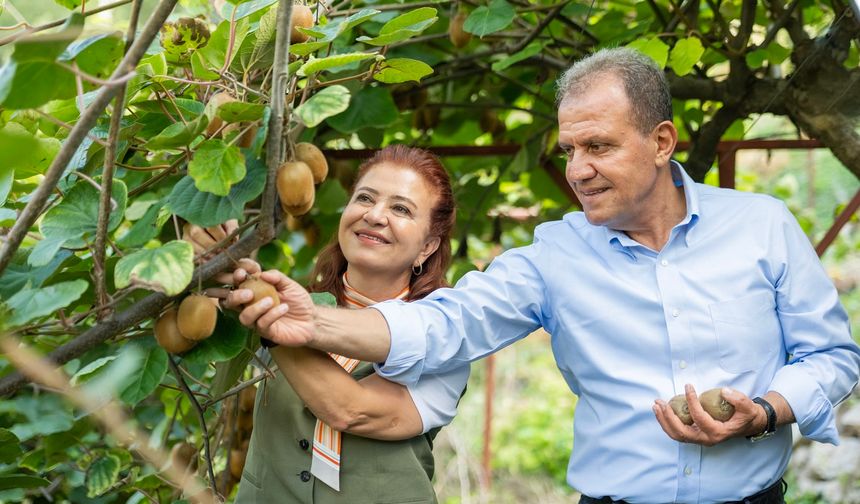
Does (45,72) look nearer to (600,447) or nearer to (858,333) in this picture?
(600,447)

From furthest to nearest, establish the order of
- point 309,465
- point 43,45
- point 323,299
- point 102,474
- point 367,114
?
point 367,114, point 102,474, point 309,465, point 323,299, point 43,45

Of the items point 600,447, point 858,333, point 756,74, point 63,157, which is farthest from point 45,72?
point 858,333

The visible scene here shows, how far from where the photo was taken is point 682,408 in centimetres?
166

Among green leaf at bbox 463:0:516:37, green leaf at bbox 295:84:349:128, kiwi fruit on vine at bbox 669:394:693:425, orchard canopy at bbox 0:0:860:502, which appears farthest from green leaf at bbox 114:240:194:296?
green leaf at bbox 463:0:516:37

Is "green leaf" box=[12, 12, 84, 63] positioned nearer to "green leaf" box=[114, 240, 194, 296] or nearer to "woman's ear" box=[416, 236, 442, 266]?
"green leaf" box=[114, 240, 194, 296]

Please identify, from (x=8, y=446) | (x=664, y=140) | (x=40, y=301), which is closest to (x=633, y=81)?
(x=664, y=140)

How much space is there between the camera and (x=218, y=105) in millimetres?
1365

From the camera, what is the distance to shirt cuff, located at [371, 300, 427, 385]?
165 cm

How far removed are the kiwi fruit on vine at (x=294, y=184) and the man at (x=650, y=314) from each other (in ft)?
1.22

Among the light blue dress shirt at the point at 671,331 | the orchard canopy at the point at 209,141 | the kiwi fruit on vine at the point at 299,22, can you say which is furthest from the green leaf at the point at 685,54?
the kiwi fruit on vine at the point at 299,22

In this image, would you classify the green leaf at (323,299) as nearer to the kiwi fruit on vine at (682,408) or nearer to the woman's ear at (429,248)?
the woman's ear at (429,248)

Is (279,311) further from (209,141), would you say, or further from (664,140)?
(664,140)

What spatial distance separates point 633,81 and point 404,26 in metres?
0.50

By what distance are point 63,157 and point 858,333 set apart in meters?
5.76
